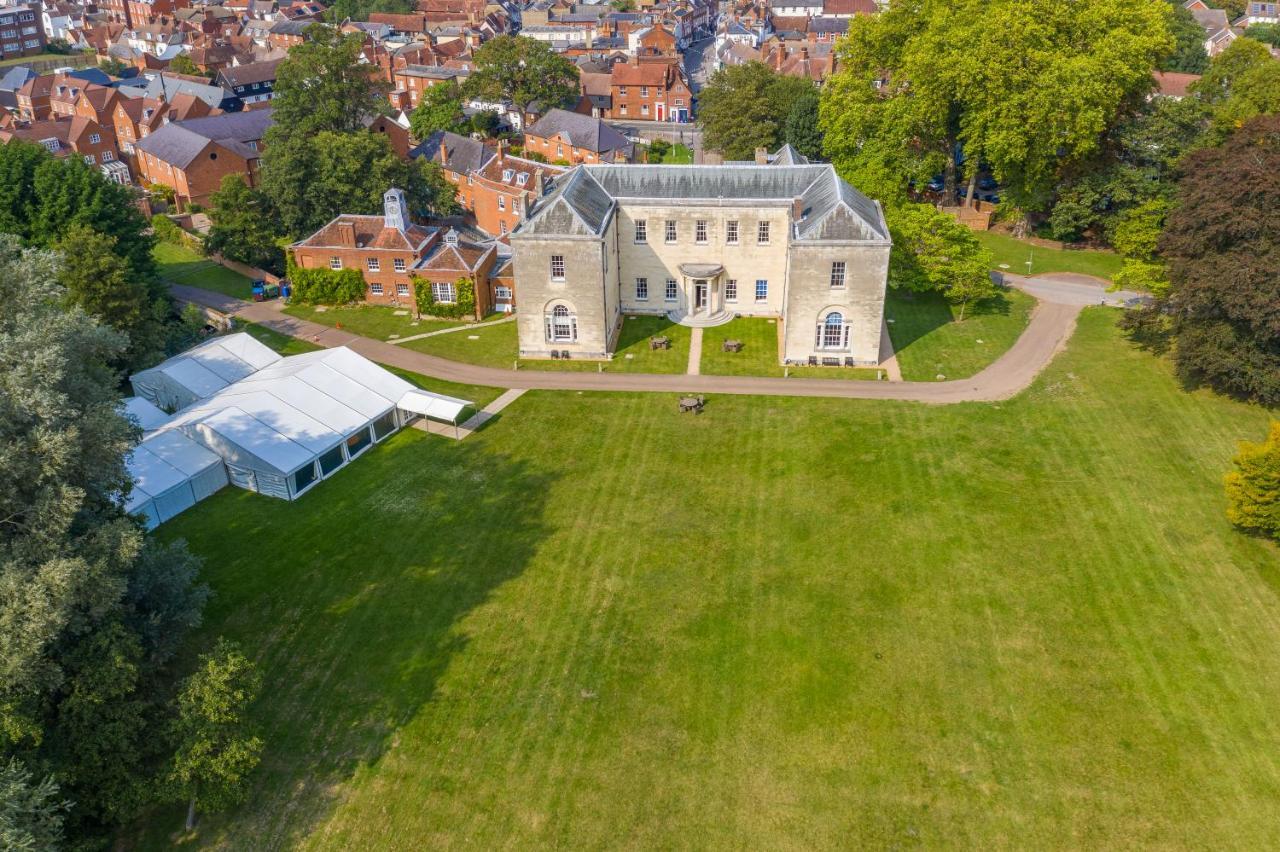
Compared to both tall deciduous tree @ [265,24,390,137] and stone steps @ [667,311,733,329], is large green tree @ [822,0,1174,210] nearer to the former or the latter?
stone steps @ [667,311,733,329]

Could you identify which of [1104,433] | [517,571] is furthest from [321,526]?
[1104,433]

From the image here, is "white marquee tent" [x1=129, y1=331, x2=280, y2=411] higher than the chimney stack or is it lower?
lower

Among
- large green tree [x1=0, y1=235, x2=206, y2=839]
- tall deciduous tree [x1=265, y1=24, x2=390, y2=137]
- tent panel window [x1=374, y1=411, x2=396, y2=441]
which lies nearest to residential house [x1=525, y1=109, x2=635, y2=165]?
tall deciduous tree [x1=265, y1=24, x2=390, y2=137]

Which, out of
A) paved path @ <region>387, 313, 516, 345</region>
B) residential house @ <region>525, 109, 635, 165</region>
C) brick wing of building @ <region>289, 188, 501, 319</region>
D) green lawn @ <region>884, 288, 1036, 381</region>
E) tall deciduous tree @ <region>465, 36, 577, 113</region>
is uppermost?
tall deciduous tree @ <region>465, 36, 577, 113</region>

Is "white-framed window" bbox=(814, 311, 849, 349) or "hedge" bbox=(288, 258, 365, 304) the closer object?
"white-framed window" bbox=(814, 311, 849, 349)

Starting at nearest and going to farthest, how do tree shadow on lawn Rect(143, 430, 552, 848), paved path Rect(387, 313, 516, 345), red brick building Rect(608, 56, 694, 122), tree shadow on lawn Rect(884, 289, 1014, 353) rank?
1. tree shadow on lawn Rect(143, 430, 552, 848)
2. tree shadow on lawn Rect(884, 289, 1014, 353)
3. paved path Rect(387, 313, 516, 345)
4. red brick building Rect(608, 56, 694, 122)

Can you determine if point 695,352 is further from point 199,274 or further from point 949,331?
point 199,274

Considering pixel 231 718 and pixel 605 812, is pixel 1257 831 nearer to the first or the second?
pixel 605 812
